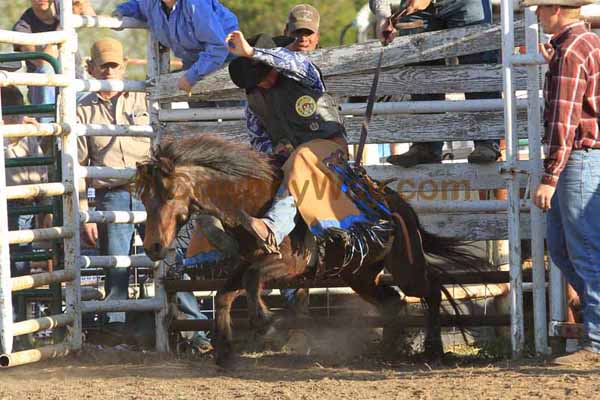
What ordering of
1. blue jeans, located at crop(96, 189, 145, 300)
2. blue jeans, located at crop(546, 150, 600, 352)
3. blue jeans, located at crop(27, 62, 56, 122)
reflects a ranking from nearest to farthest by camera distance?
blue jeans, located at crop(546, 150, 600, 352), blue jeans, located at crop(96, 189, 145, 300), blue jeans, located at crop(27, 62, 56, 122)

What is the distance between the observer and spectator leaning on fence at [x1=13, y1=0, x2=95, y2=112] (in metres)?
8.67

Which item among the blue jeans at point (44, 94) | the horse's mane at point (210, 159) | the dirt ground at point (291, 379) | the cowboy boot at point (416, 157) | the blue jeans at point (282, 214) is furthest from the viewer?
the blue jeans at point (44, 94)

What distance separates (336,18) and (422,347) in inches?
736

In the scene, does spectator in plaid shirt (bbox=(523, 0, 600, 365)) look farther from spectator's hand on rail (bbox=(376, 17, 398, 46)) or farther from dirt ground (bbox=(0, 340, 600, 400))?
spectator's hand on rail (bbox=(376, 17, 398, 46))

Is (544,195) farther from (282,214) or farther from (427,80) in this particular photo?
(427,80)

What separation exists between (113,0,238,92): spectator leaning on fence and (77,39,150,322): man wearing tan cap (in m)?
0.79

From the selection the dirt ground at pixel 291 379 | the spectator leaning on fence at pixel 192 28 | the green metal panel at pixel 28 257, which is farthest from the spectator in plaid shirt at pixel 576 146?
the green metal panel at pixel 28 257

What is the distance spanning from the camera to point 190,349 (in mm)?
7953

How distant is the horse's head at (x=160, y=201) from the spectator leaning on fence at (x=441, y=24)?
1770 millimetres

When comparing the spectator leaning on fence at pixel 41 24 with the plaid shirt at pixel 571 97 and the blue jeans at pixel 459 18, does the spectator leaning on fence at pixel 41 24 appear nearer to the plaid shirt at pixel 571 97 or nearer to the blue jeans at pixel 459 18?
the blue jeans at pixel 459 18

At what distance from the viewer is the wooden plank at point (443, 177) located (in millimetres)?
7570

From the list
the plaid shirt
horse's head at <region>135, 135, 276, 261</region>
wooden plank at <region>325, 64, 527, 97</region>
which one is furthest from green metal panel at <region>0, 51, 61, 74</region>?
the plaid shirt

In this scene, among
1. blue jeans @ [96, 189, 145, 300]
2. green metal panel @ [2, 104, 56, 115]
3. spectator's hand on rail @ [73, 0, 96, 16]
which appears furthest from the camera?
spectator's hand on rail @ [73, 0, 96, 16]

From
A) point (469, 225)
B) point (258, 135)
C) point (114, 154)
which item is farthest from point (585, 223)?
point (114, 154)
